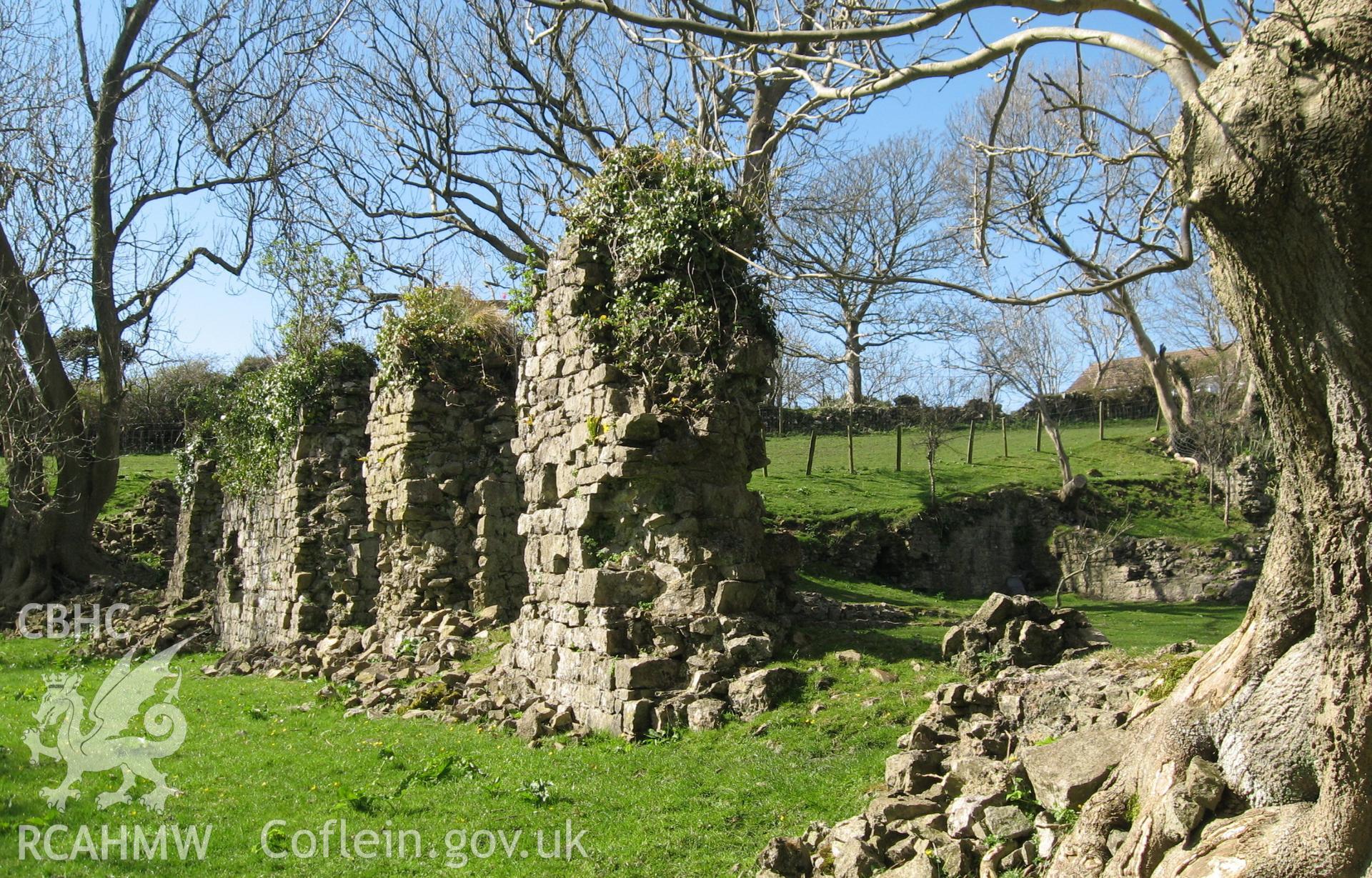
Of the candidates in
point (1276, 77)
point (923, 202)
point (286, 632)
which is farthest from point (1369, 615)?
point (923, 202)

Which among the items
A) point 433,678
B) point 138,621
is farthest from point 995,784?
point 138,621

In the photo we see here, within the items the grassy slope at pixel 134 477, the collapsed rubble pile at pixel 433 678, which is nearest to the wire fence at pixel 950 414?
the grassy slope at pixel 134 477

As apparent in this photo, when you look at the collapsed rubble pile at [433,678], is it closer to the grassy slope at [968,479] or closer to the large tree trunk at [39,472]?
the large tree trunk at [39,472]

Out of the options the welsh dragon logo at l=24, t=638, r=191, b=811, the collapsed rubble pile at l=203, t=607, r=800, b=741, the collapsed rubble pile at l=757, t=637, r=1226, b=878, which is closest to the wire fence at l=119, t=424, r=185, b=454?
the collapsed rubble pile at l=203, t=607, r=800, b=741

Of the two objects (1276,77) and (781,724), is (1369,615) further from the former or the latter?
(781,724)

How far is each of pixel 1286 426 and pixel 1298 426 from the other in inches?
2.0

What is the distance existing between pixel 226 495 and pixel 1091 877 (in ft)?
60.7

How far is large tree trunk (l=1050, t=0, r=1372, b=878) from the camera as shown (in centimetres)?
340

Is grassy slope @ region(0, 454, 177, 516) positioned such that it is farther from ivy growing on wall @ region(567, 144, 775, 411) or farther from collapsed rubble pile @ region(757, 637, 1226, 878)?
collapsed rubble pile @ region(757, 637, 1226, 878)

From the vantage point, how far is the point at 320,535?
51.5 ft

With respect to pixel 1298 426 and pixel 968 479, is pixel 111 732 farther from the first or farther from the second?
pixel 968 479

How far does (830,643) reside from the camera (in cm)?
882

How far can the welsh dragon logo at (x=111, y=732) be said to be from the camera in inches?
299

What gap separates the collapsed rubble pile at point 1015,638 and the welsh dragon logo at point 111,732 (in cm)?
588
